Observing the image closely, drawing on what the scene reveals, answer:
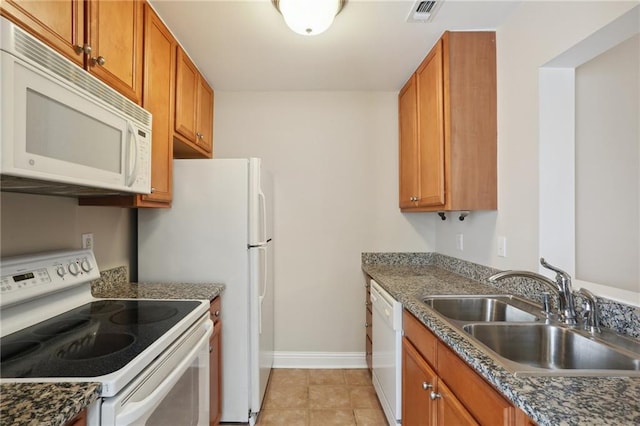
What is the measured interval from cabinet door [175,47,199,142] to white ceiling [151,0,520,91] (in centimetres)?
9

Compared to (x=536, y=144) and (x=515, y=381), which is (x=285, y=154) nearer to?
(x=536, y=144)

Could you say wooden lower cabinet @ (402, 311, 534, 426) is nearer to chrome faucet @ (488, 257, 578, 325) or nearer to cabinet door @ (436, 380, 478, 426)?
cabinet door @ (436, 380, 478, 426)

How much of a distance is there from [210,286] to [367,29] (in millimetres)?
1801

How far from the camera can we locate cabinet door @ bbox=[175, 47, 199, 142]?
6.57 feet

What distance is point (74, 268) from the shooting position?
1.40 metres

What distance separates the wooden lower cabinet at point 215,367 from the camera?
1718 millimetres

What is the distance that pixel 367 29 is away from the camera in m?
1.83

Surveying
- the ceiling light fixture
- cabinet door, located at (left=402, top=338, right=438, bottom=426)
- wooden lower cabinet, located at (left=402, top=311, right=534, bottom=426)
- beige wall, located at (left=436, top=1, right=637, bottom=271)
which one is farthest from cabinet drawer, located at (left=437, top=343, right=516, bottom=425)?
the ceiling light fixture

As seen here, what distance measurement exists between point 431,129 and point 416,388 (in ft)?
5.11

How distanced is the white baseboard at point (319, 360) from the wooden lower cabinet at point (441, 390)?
45.7 inches

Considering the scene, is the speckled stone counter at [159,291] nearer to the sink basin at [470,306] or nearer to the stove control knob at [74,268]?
the stove control knob at [74,268]

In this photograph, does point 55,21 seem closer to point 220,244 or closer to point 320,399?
point 220,244

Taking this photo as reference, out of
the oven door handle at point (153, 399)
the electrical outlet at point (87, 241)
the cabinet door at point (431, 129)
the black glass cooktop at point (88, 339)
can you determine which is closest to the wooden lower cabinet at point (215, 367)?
the black glass cooktop at point (88, 339)

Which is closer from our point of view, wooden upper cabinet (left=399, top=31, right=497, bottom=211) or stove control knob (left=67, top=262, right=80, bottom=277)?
stove control knob (left=67, top=262, right=80, bottom=277)
